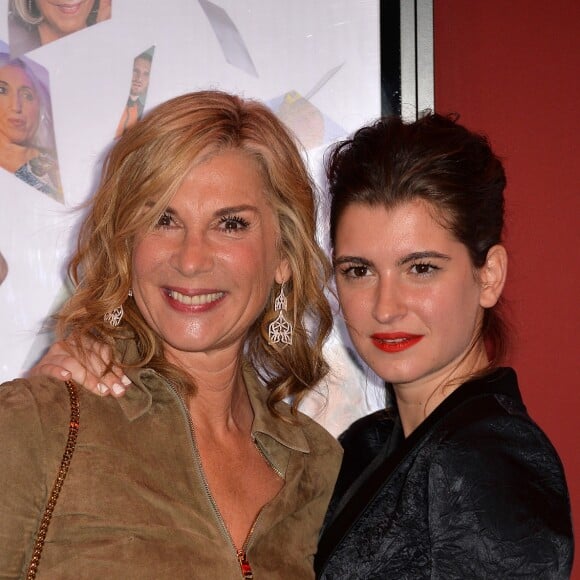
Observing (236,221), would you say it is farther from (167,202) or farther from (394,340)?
(394,340)

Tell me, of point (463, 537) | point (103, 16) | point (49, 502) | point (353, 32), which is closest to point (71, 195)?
point (103, 16)

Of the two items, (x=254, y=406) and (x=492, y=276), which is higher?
(x=492, y=276)

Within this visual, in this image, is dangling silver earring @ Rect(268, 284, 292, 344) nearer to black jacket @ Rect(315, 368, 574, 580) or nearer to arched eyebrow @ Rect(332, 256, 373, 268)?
arched eyebrow @ Rect(332, 256, 373, 268)

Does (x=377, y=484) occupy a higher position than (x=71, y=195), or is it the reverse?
(x=71, y=195)

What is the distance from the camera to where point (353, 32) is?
2.22m

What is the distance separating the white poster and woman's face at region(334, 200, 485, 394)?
1.64ft

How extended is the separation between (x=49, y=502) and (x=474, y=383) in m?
0.74

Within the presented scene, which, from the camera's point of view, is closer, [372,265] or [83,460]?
[83,460]

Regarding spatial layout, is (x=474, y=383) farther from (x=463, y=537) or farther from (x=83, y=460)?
(x=83, y=460)

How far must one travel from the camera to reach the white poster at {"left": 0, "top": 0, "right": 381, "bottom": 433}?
2.17m

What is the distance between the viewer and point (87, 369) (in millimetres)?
1684

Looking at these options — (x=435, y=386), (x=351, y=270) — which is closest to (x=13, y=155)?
(x=351, y=270)

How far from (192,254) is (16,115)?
72 cm

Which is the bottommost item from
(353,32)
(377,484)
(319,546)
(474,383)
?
(319,546)
